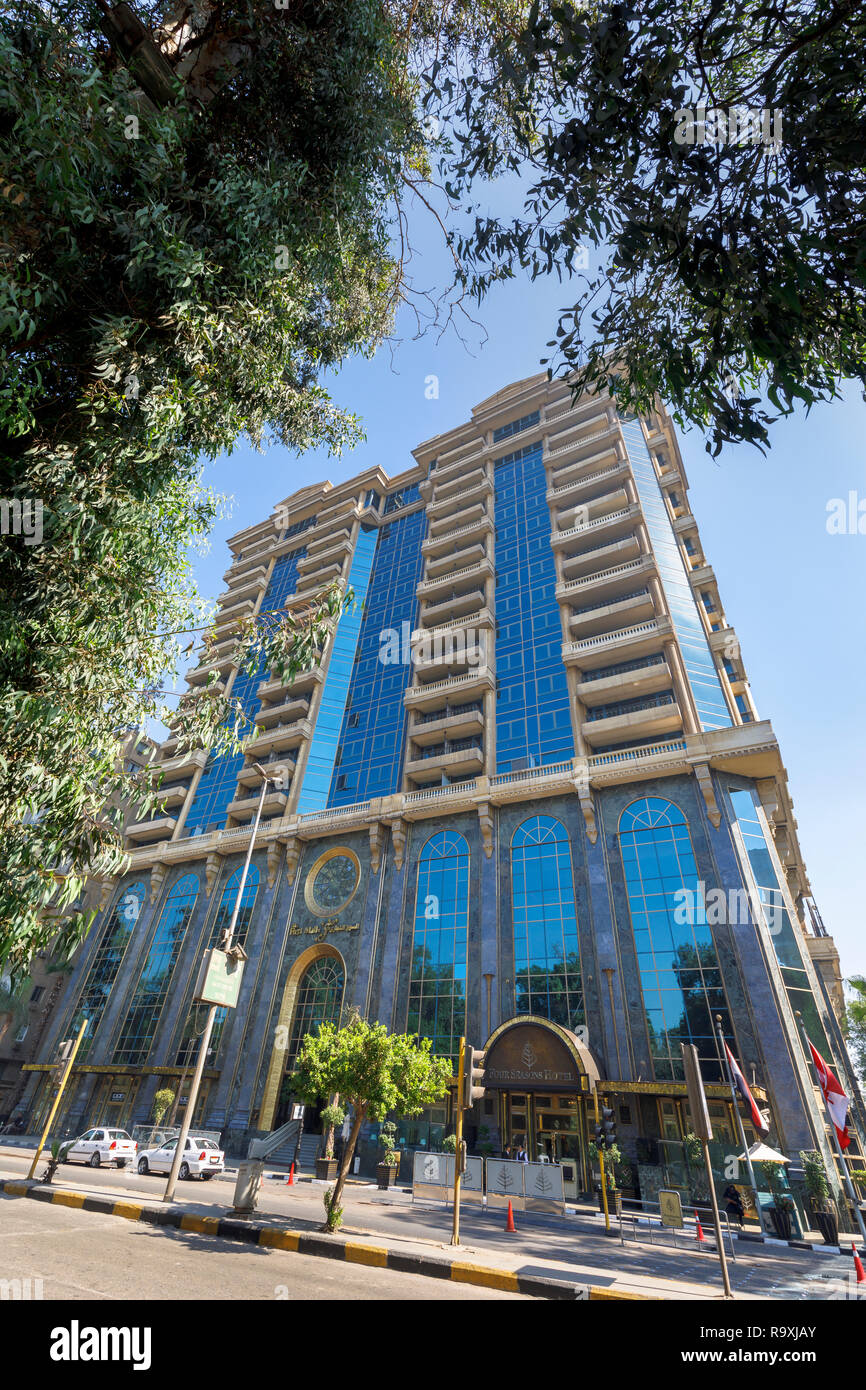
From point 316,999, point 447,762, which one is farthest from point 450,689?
point 316,999

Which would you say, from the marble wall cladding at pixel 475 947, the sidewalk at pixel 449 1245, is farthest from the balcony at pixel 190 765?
the sidewalk at pixel 449 1245

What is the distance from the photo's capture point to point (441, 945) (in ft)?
96.2

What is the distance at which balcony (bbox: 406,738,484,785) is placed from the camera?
34344mm

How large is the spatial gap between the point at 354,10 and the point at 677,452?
4056 centimetres

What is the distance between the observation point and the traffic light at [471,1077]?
1170 centimetres

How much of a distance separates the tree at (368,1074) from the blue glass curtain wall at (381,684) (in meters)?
23.4

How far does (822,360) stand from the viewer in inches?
257

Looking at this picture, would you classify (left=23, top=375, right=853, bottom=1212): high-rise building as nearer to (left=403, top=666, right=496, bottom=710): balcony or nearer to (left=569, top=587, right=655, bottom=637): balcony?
(left=569, top=587, right=655, bottom=637): balcony

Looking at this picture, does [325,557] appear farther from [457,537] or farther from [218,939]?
[218,939]

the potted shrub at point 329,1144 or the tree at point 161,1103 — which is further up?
the tree at point 161,1103

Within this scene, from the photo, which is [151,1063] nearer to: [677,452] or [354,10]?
[354,10]

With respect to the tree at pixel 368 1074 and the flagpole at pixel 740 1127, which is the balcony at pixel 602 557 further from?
the tree at pixel 368 1074

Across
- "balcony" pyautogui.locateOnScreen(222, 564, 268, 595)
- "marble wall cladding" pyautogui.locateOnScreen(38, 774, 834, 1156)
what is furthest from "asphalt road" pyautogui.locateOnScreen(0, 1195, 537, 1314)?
"balcony" pyautogui.locateOnScreen(222, 564, 268, 595)
